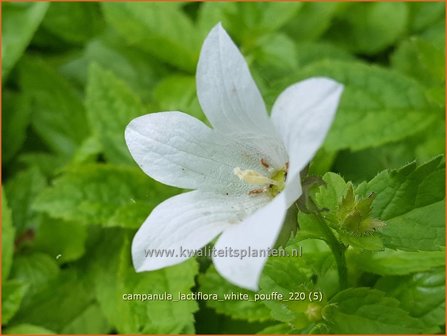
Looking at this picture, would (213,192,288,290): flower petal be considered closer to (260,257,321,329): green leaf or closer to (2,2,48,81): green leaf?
(260,257,321,329): green leaf

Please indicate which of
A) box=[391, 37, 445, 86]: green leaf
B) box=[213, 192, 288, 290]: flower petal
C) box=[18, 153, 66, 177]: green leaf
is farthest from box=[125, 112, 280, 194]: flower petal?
box=[18, 153, 66, 177]: green leaf

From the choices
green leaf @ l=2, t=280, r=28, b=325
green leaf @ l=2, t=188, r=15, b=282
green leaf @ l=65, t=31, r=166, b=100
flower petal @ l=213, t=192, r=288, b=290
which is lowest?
green leaf @ l=2, t=280, r=28, b=325

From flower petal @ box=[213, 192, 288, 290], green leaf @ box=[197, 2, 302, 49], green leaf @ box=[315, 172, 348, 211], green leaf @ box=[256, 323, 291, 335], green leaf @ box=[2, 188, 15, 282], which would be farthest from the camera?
green leaf @ box=[197, 2, 302, 49]

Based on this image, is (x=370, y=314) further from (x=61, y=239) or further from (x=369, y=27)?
(x=369, y=27)

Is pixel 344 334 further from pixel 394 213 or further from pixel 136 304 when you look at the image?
pixel 136 304

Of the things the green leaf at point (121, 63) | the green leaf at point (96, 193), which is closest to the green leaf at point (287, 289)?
the green leaf at point (96, 193)

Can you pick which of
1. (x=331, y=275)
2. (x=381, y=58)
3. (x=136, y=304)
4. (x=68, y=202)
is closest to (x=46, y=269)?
(x=68, y=202)
